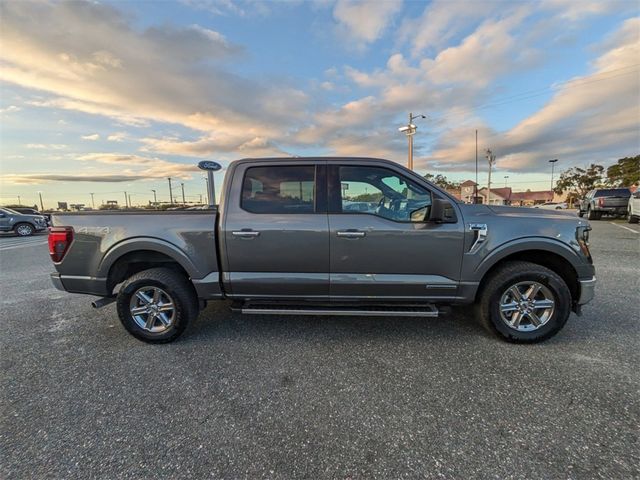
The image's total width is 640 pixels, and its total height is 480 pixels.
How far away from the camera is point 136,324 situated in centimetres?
321

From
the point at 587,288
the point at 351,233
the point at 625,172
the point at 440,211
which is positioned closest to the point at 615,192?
the point at 587,288

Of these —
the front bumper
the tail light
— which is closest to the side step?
the front bumper

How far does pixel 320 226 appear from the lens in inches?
119

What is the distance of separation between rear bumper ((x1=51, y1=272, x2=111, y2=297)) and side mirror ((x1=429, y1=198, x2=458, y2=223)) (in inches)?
134

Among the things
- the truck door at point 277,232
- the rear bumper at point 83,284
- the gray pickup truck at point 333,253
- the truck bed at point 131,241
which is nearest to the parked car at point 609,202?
the gray pickup truck at point 333,253

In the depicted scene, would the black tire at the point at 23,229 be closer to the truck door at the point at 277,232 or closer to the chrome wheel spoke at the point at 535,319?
the truck door at the point at 277,232

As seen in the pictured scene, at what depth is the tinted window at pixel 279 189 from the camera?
10.3 ft

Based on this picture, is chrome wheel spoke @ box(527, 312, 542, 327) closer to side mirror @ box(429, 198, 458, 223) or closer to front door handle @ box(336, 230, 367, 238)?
side mirror @ box(429, 198, 458, 223)

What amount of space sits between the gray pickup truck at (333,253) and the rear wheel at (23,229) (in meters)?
17.0

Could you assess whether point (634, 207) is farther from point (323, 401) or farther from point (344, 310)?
point (323, 401)

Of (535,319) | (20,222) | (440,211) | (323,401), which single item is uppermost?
(440,211)

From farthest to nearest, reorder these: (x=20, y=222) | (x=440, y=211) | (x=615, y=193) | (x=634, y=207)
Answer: (x=615, y=193)
(x=20, y=222)
(x=634, y=207)
(x=440, y=211)

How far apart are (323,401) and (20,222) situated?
65.0 ft

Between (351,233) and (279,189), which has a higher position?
(279,189)
